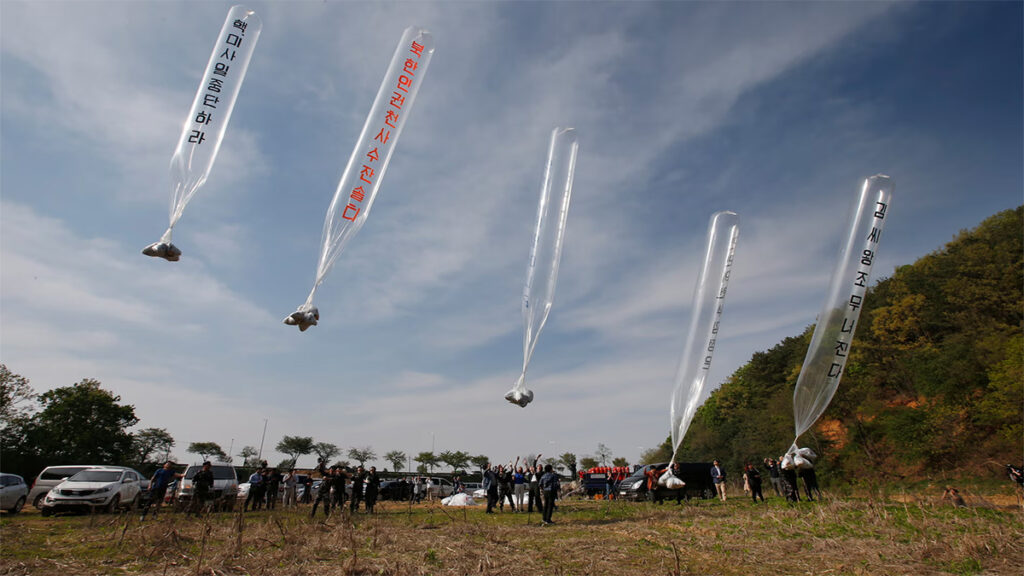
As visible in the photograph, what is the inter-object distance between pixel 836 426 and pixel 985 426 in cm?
1329

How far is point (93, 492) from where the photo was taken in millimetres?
14508

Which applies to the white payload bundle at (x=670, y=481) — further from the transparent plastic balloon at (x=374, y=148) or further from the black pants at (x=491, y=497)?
the black pants at (x=491, y=497)

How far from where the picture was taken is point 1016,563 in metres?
7.09

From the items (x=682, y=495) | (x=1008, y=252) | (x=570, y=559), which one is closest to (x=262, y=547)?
(x=570, y=559)

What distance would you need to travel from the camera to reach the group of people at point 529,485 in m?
13.2

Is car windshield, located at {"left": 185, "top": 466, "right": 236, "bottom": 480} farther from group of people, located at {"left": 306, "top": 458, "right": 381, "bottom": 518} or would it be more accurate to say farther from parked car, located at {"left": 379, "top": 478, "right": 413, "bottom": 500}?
parked car, located at {"left": 379, "top": 478, "right": 413, "bottom": 500}

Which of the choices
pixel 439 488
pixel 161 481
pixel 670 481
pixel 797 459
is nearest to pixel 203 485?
pixel 161 481

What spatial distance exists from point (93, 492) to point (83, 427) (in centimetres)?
5111

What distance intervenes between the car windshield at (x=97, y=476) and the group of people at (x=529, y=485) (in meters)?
11.7

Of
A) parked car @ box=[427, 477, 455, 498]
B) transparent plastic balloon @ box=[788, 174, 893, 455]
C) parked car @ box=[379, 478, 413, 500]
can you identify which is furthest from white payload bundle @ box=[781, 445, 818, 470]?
parked car @ box=[427, 477, 455, 498]

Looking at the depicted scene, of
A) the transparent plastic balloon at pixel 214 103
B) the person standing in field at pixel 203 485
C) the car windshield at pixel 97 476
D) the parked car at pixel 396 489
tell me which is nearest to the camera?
the transparent plastic balloon at pixel 214 103

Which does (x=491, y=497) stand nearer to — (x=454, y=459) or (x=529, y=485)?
(x=529, y=485)

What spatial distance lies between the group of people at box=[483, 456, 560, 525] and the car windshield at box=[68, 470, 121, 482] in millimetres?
11681

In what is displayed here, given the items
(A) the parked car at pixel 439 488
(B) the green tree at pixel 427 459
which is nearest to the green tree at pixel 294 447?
(B) the green tree at pixel 427 459
